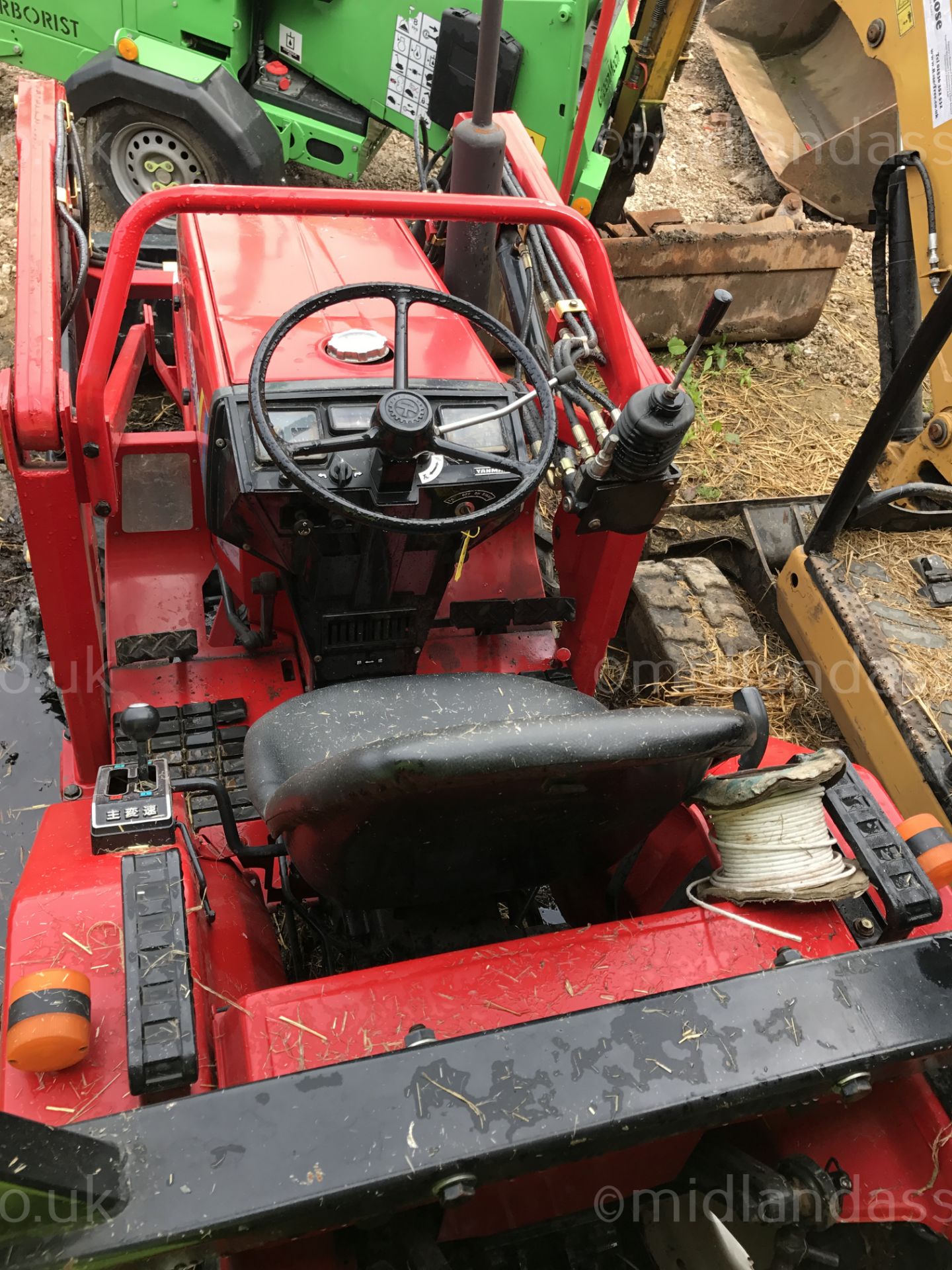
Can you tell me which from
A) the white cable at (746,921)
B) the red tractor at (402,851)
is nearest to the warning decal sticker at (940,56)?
the red tractor at (402,851)

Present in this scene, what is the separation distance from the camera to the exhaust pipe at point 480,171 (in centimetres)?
264

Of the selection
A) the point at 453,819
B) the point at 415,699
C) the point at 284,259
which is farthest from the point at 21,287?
the point at 453,819

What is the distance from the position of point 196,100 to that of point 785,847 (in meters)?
4.28

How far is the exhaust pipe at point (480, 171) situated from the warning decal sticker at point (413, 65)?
1653mm

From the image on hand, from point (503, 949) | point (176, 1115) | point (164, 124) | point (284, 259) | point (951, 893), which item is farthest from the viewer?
point (164, 124)

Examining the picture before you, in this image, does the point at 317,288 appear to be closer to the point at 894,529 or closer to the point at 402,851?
the point at 402,851

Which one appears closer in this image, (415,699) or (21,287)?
(415,699)

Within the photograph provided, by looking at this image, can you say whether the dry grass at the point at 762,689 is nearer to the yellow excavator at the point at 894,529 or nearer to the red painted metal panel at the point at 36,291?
the yellow excavator at the point at 894,529

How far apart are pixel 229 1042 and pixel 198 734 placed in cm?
112

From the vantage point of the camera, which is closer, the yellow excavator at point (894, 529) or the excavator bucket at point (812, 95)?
the yellow excavator at point (894, 529)

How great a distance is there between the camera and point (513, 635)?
2.83 meters

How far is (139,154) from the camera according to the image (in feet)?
15.2

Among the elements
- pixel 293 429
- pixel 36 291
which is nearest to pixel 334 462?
pixel 293 429

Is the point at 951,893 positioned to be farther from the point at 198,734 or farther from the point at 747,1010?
the point at 198,734
